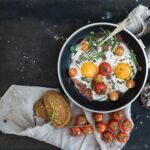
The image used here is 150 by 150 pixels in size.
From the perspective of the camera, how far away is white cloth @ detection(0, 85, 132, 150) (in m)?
1.89

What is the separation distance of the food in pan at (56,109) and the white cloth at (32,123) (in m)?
0.05

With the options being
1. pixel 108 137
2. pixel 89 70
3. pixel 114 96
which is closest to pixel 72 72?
pixel 89 70

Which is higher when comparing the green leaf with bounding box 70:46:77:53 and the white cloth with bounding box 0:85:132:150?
the green leaf with bounding box 70:46:77:53

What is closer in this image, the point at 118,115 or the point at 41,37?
the point at 118,115

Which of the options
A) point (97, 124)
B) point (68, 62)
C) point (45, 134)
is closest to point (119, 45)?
point (68, 62)

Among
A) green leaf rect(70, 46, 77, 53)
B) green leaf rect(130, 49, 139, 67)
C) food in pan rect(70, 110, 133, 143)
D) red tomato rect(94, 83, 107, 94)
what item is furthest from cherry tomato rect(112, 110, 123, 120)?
green leaf rect(70, 46, 77, 53)

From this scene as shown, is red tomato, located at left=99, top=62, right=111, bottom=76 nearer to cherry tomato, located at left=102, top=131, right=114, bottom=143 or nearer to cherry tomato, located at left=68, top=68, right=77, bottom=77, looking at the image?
cherry tomato, located at left=68, top=68, right=77, bottom=77

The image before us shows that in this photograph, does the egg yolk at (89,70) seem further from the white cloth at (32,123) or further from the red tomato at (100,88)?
the white cloth at (32,123)

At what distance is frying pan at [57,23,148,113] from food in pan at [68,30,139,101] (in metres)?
0.02

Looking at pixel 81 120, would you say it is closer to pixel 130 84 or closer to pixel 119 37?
pixel 130 84

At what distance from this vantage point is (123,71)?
5.98 feet

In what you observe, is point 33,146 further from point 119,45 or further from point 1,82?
point 119,45

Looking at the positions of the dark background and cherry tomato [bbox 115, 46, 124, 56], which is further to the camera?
the dark background

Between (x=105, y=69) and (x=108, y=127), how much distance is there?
0.83 feet
